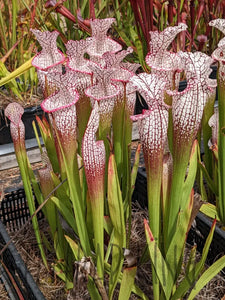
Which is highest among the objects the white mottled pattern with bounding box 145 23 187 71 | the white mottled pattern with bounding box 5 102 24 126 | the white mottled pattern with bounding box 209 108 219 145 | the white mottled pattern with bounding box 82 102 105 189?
the white mottled pattern with bounding box 145 23 187 71

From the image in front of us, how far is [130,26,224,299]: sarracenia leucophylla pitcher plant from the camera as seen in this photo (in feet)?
2.04

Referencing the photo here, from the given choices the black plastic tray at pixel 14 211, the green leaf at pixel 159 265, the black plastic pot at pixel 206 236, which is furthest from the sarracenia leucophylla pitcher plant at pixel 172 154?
the black plastic tray at pixel 14 211

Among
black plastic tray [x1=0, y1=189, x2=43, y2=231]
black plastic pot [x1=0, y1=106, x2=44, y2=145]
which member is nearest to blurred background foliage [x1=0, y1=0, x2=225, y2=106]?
black plastic pot [x1=0, y1=106, x2=44, y2=145]

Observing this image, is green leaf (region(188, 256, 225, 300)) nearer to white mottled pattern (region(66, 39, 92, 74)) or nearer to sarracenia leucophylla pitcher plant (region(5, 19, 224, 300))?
sarracenia leucophylla pitcher plant (region(5, 19, 224, 300))

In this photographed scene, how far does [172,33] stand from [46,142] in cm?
42

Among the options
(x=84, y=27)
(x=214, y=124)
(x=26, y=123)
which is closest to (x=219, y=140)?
(x=214, y=124)

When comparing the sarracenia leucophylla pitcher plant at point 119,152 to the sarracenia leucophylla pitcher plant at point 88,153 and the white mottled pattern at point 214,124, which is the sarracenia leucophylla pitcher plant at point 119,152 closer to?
the sarracenia leucophylla pitcher plant at point 88,153

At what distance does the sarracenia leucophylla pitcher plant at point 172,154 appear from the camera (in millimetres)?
623

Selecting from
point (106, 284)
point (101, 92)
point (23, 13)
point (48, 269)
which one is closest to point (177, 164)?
point (101, 92)

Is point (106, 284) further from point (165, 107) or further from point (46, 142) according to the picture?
point (165, 107)

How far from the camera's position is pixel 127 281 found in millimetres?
731

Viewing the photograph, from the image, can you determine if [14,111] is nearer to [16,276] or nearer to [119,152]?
[119,152]

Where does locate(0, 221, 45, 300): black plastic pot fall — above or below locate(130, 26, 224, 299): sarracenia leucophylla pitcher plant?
below

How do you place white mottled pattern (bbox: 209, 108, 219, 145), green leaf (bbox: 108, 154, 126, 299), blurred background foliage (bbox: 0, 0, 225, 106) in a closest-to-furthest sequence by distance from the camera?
green leaf (bbox: 108, 154, 126, 299)
white mottled pattern (bbox: 209, 108, 219, 145)
blurred background foliage (bbox: 0, 0, 225, 106)
